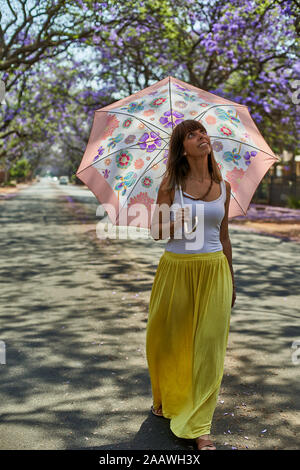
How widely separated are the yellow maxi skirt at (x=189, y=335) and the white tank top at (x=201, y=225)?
0.05m

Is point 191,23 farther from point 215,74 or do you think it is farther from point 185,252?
point 185,252

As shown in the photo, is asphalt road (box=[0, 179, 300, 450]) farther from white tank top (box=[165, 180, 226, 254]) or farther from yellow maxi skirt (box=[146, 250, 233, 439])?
white tank top (box=[165, 180, 226, 254])

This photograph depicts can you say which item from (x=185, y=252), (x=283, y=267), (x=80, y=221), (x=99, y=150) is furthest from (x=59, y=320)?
(x=80, y=221)

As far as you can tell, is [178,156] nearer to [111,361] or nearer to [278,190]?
[111,361]

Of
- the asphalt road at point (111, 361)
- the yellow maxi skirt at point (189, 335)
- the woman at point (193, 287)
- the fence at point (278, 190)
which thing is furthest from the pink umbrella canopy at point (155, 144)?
the fence at point (278, 190)

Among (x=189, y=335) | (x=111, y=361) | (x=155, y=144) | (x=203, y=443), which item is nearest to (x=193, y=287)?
(x=189, y=335)

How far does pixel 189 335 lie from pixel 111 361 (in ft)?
5.57

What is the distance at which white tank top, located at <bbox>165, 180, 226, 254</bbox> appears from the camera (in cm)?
329

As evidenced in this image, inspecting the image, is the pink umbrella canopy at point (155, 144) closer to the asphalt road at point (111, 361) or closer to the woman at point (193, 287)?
the woman at point (193, 287)

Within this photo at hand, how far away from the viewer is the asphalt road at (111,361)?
3541 millimetres

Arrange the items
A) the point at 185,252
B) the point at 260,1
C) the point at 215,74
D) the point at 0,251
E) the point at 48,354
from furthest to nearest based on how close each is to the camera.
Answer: the point at 215,74 → the point at 260,1 → the point at 0,251 → the point at 48,354 → the point at 185,252

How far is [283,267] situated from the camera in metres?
10.6
